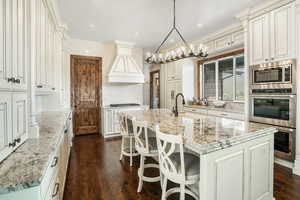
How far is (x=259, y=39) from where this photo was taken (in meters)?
3.04

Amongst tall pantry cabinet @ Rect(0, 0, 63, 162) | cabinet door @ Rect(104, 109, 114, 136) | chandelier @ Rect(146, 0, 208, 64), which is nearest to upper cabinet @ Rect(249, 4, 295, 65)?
chandelier @ Rect(146, 0, 208, 64)

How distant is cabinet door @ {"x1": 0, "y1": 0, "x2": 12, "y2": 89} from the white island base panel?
4.71ft

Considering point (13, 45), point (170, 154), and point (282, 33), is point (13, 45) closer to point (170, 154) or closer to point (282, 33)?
point (170, 154)

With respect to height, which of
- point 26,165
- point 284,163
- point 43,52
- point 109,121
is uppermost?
point 43,52

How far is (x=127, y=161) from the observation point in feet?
10.4

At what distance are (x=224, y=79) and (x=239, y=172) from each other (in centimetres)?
349

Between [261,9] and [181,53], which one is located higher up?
[261,9]

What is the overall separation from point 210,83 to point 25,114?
463 cm

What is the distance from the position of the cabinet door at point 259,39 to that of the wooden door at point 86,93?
4160 millimetres

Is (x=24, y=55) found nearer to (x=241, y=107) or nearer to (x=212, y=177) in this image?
(x=212, y=177)

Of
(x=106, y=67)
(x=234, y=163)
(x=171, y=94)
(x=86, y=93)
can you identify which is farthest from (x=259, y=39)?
(x=86, y=93)

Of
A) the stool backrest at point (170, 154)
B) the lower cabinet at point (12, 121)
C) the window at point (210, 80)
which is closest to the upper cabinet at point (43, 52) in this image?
the lower cabinet at point (12, 121)

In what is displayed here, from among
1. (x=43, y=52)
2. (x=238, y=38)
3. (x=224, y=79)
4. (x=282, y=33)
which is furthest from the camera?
(x=224, y=79)

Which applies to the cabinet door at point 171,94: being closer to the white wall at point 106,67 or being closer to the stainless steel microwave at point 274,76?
the white wall at point 106,67
